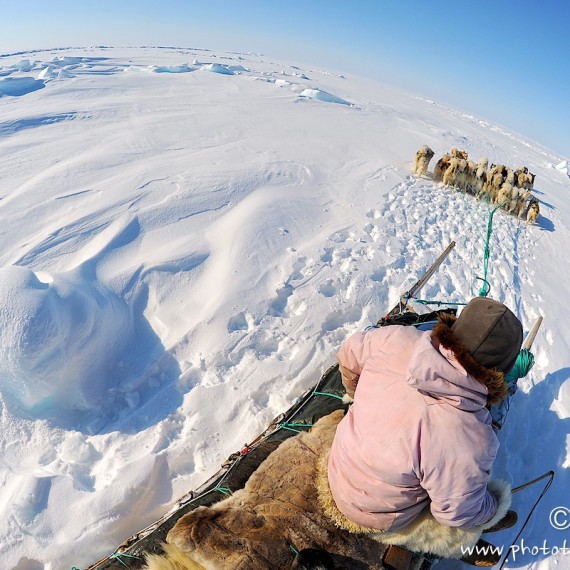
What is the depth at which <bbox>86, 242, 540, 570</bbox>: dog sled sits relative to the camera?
1.83m

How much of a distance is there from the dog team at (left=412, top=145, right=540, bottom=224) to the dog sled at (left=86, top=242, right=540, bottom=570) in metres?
6.73

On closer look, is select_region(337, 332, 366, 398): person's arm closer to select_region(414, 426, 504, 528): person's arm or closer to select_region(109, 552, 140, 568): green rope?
select_region(414, 426, 504, 528): person's arm

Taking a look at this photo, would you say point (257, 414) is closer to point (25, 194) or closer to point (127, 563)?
point (127, 563)

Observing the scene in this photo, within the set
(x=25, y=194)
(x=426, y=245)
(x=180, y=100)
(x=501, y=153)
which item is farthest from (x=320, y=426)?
(x=501, y=153)

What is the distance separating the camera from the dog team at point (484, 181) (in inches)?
329

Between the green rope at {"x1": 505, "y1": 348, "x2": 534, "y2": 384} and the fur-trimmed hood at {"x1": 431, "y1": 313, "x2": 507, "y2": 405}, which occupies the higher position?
the fur-trimmed hood at {"x1": 431, "y1": 313, "x2": 507, "y2": 405}

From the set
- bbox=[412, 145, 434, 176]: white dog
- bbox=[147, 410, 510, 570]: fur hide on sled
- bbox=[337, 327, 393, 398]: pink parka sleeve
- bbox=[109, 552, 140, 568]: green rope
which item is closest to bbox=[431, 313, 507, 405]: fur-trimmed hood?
bbox=[337, 327, 393, 398]: pink parka sleeve

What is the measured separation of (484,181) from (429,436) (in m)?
9.19

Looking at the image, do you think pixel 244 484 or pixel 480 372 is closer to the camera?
pixel 480 372

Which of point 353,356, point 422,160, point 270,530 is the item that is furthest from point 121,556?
point 422,160

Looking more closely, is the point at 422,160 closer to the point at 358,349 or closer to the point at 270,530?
the point at 358,349

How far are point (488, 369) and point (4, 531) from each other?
102 inches

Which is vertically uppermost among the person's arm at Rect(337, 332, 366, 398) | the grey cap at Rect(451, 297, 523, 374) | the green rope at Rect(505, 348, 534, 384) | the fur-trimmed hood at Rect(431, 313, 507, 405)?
the grey cap at Rect(451, 297, 523, 374)

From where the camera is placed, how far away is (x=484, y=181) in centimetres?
927
